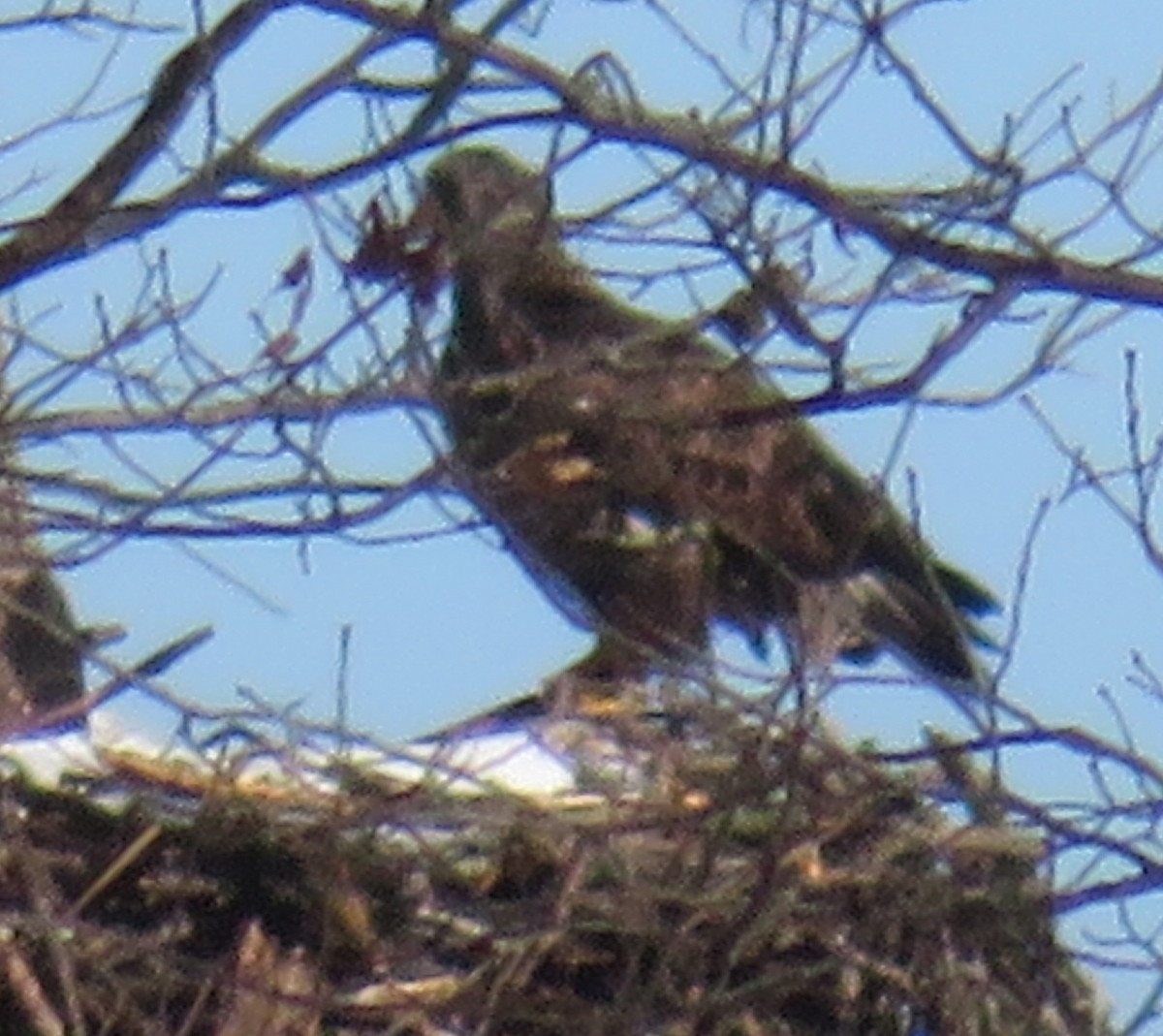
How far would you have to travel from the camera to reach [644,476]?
723cm

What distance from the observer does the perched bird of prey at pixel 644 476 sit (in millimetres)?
6246

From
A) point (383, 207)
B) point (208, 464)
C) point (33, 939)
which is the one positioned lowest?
point (33, 939)

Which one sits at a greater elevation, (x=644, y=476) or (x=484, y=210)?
(x=484, y=210)

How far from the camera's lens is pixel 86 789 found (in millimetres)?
6203

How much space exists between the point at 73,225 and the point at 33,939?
118 centimetres

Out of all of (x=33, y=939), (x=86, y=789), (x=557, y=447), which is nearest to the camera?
(x=33, y=939)

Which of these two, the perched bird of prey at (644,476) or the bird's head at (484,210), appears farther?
the perched bird of prey at (644,476)

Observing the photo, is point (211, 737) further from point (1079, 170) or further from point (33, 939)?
point (1079, 170)

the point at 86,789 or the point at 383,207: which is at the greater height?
the point at 383,207

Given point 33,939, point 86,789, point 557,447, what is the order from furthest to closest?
1. point 557,447
2. point 86,789
3. point 33,939

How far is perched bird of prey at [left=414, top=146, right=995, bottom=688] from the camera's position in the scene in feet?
20.5

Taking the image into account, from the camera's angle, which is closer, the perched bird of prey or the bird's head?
the bird's head

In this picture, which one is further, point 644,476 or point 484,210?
point 644,476

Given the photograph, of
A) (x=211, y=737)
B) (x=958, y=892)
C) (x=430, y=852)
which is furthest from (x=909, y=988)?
(x=211, y=737)
